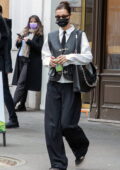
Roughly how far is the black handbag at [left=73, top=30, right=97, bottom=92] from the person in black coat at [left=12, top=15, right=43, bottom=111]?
4967 mm

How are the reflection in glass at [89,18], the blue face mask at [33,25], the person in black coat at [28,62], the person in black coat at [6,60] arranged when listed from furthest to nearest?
the reflection in glass at [89,18]
the person in black coat at [28,62]
the blue face mask at [33,25]
the person in black coat at [6,60]

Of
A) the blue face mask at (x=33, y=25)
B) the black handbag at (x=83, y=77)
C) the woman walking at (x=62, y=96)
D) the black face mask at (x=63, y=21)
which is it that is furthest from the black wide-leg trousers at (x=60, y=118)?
the blue face mask at (x=33, y=25)

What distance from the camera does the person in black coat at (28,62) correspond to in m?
11.2

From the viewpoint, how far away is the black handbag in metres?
6.12

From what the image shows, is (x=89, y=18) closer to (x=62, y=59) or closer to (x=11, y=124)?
(x=11, y=124)

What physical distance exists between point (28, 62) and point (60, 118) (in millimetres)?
5316

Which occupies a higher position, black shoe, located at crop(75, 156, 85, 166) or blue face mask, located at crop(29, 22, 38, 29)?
blue face mask, located at crop(29, 22, 38, 29)

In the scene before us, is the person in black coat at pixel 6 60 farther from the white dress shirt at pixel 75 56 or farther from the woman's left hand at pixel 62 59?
the woman's left hand at pixel 62 59

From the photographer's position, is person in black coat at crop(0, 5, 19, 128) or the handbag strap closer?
the handbag strap

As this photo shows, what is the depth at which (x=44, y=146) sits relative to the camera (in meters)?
7.86

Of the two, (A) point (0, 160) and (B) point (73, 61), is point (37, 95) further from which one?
(B) point (73, 61)

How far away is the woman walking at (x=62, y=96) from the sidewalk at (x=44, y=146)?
0.44 meters

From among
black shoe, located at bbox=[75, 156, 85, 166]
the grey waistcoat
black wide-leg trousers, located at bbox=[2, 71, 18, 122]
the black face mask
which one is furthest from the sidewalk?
the black face mask

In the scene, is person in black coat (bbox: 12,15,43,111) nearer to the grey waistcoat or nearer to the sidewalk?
the sidewalk
